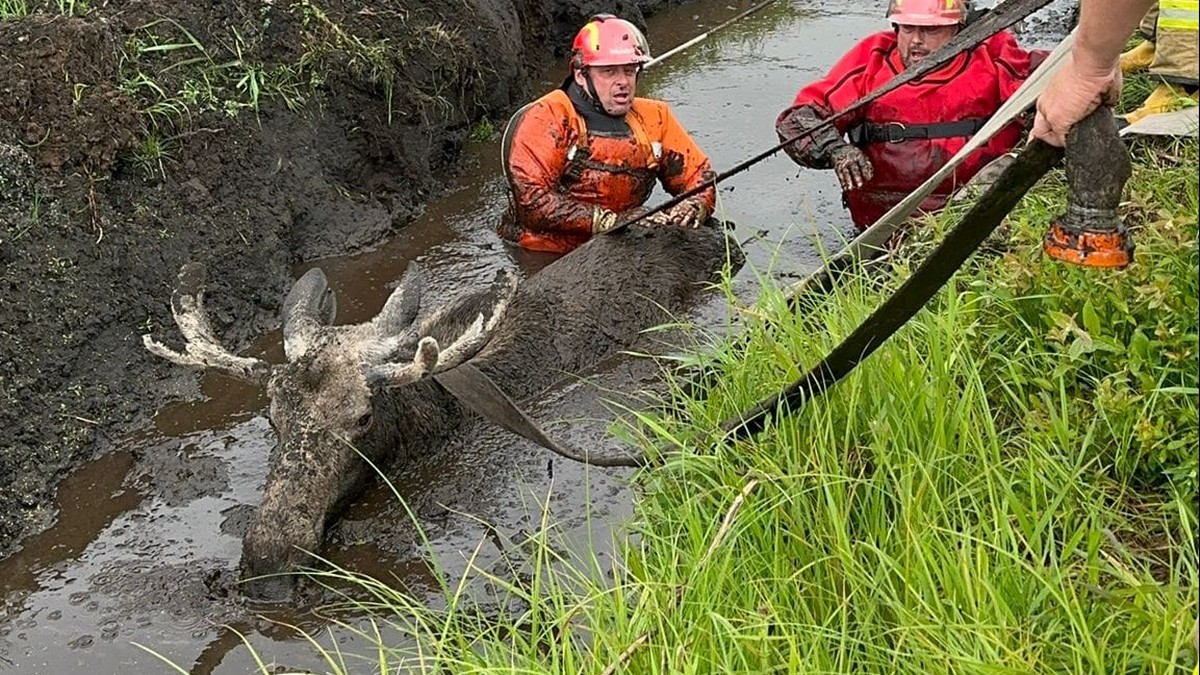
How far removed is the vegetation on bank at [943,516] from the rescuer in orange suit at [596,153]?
298 cm

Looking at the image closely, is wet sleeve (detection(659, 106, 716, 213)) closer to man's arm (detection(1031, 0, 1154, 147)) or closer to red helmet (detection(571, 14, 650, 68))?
red helmet (detection(571, 14, 650, 68))

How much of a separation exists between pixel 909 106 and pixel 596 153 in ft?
6.12

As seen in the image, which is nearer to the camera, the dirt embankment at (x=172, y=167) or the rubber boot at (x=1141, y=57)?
the dirt embankment at (x=172, y=167)

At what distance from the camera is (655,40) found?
11938mm

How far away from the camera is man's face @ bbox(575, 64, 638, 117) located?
7211mm

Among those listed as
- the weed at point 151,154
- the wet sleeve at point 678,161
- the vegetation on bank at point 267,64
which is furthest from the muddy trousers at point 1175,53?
the weed at point 151,154

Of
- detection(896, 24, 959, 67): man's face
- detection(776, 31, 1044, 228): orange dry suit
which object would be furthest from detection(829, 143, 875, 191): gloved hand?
detection(896, 24, 959, 67): man's face

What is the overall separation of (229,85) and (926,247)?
4436mm

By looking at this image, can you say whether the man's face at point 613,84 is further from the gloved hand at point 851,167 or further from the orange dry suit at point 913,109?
the gloved hand at point 851,167

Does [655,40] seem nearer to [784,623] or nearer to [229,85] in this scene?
[229,85]

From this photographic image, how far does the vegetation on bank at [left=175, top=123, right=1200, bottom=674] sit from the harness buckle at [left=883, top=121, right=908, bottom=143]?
2.74 metres

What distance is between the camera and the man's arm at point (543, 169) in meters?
7.16

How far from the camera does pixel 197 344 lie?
5273 mm

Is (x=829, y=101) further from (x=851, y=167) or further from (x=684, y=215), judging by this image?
(x=684, y=215)
